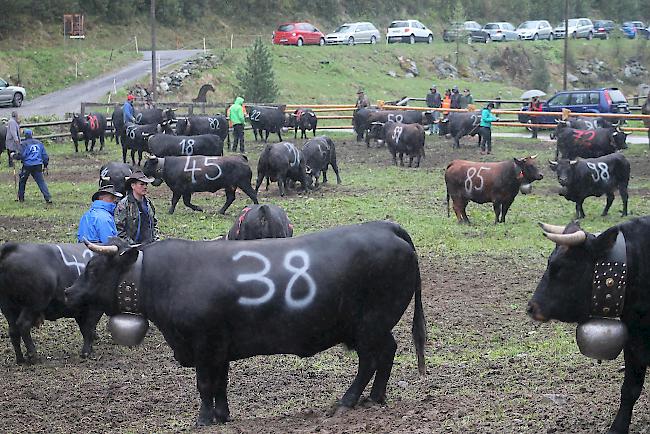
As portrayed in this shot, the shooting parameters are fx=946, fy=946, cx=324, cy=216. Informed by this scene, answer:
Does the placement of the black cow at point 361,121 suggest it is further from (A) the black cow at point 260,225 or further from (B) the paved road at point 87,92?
(A) the black cow at point 260,225

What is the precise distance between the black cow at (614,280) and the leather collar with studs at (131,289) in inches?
119

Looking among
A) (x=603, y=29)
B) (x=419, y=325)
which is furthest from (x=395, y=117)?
(x=603, y=29)

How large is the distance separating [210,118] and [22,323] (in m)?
20.0

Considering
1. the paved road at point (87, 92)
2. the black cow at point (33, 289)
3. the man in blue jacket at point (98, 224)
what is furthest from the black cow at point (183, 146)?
the paved road at point (87, 92)

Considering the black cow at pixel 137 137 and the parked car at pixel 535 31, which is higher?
the parked car at pixel 535 31

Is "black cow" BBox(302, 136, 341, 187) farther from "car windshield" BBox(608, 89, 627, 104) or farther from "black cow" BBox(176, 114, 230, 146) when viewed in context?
"car windshield" BBox(608, 89, 627, 104)

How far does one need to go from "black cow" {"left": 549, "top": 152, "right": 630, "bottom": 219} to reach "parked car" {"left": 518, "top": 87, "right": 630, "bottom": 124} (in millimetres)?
16393

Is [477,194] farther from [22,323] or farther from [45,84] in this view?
[45,84]

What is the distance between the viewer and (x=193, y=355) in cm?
728

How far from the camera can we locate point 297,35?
53.2 metres

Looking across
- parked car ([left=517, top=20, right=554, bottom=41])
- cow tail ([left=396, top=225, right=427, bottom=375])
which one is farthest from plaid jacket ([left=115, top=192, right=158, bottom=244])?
parked car ([left=517, top=20, right=554, bottom=41])

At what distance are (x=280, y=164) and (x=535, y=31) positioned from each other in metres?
47.1

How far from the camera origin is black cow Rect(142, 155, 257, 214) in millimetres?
18672

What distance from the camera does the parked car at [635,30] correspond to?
6656 cm
